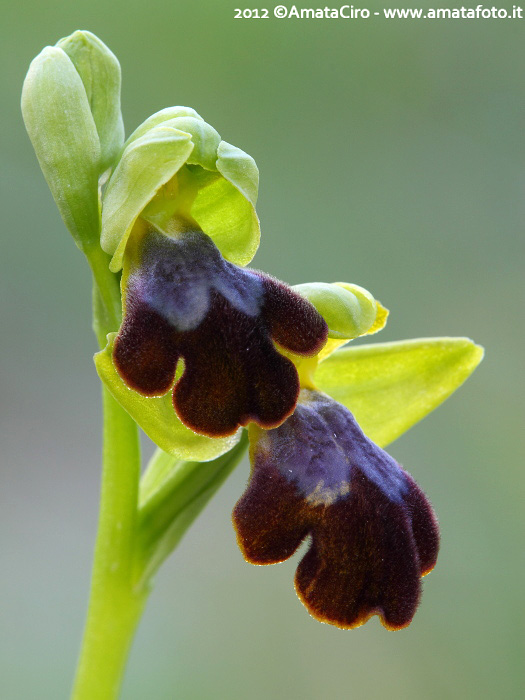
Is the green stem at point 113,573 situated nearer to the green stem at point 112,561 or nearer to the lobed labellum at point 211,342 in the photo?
the green stem at point 112,561

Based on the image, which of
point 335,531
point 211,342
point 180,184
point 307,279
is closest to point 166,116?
point 180,184

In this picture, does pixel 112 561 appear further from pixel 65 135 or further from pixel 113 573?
pixel 65 135

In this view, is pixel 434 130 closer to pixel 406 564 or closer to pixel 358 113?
pixel 358 113

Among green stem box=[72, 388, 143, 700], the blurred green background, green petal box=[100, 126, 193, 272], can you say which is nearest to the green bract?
green petal box=[100, 126, 193, 272]

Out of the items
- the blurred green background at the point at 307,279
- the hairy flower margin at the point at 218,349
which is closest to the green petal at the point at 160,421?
the hairy flower margin at the point at 218,349

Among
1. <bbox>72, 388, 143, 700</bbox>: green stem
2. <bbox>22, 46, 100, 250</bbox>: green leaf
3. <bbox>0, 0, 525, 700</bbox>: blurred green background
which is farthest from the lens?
<bbox>0, 0, 525, 700</bbox>: blurred green background

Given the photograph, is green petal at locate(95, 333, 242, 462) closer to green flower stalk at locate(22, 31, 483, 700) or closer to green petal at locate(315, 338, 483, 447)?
green flower stalk at locate(22, 31, 483, 700)

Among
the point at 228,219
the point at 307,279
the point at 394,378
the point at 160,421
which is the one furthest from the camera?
the point at 307,279
